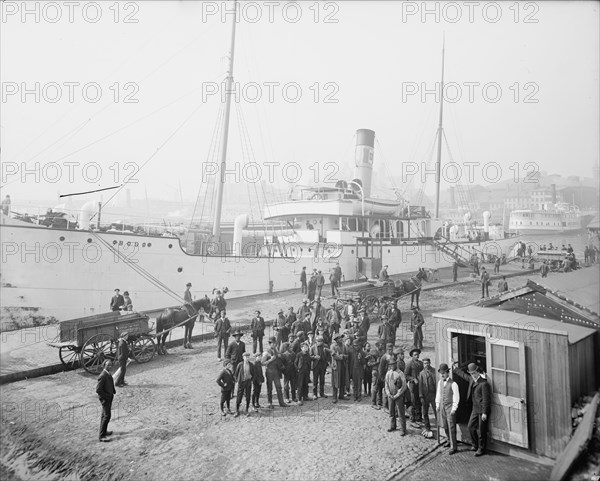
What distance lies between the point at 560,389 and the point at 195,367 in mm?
7065

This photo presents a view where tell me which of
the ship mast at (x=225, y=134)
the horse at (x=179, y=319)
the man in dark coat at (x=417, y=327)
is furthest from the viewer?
the ship mast at (x=225, y=134)

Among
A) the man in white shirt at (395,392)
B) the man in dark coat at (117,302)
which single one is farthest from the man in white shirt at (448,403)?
the man in dark coat at (117,302)

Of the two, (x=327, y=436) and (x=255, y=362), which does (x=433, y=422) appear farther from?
(x=255, y=362)

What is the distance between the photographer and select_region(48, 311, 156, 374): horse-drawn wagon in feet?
25.0

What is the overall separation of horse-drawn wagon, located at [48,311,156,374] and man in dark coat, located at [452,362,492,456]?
7.05m

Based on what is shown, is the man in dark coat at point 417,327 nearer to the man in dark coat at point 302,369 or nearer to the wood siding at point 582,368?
the man in dark coat at point 302,369

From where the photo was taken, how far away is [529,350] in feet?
15.1

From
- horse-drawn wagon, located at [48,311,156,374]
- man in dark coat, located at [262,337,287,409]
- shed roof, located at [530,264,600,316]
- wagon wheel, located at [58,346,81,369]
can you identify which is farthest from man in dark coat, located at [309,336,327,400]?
wagon wheel, located at [58,346,81,369]

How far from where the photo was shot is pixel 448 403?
4.99 m

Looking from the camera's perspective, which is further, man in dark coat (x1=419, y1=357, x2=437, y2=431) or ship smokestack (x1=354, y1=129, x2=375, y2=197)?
ship smokestack (x1=354, y1=129, x2=375, y2=197)

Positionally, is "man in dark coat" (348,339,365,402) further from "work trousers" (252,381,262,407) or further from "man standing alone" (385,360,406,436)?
"work trousers" (252,381,262,407)

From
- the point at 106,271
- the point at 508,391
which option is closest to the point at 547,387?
the point at 508,391

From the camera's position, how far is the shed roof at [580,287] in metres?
5.89

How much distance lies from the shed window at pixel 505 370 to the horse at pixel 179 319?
7389mm
